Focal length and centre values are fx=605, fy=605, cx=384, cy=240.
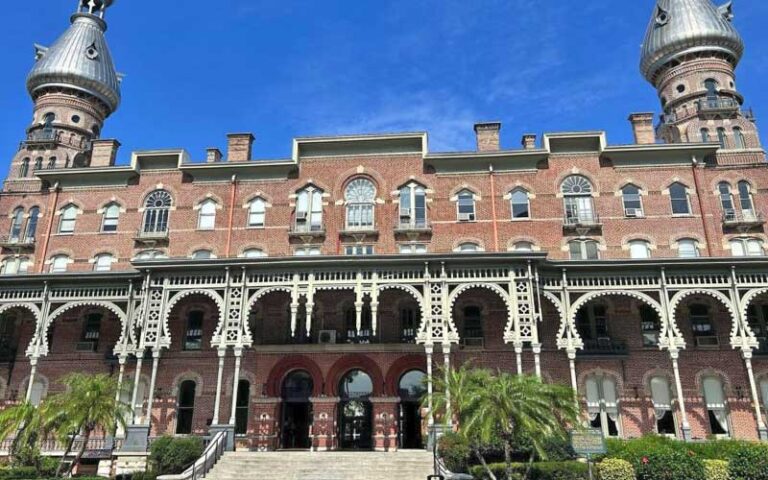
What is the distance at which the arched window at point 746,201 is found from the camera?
30.2 metres

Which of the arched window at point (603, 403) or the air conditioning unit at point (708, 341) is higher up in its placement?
the air conditioning unit at point (708, 341)

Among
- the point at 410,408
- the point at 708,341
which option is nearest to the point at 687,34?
the point at 708,341

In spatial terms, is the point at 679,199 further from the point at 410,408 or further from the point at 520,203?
the point at 410,408

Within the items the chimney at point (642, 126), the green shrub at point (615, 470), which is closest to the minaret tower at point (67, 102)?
the chimney at point (642, 126)

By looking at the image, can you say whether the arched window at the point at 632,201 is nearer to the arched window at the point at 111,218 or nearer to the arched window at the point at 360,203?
the arched window at the point at 360,203

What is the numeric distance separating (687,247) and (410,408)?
1564 centimetres

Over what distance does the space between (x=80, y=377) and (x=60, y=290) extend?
26.9 feet

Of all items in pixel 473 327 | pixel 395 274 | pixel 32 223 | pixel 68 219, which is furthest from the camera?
pixel 32 223

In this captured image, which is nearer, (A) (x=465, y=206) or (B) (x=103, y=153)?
(A) (x=465, y=206)

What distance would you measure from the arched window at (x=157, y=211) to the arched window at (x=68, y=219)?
13.8 feet

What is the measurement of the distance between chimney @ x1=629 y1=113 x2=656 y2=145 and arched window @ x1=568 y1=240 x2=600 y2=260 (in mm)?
6745

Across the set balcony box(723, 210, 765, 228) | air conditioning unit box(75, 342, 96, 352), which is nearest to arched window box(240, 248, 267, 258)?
air conditioning unit box(75, 342, 96, 352)

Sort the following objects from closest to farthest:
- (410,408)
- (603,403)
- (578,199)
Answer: (603,403), (410,408), (578,199)

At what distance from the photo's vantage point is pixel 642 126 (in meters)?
32.4
